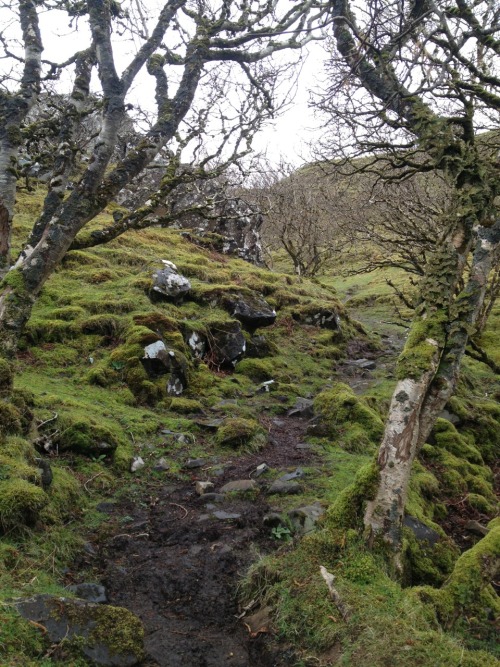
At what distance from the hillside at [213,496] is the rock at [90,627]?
2 centimetres

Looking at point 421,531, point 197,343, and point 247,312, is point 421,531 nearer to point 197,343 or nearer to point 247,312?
point 197,343

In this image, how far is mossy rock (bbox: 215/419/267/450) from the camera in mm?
8328

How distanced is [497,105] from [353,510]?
5.77m

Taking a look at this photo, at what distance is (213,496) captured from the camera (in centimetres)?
647

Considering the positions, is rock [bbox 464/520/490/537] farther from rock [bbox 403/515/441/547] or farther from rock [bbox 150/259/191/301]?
rock [bbox 150/259/191/301]

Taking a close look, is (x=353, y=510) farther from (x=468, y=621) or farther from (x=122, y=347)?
(x=122, y=347)

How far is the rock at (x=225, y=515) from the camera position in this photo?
5.94 metres

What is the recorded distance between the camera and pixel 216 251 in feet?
75.6

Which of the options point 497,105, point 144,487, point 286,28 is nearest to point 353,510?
point 144,487

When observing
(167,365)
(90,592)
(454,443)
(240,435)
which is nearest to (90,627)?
(90,592)

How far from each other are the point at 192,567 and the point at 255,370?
788 centimetres

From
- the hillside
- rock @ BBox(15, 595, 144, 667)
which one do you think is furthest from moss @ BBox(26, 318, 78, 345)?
rock @ BBox(15, 595, 144, 667)

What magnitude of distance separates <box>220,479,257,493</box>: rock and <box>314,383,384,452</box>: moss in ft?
8.63

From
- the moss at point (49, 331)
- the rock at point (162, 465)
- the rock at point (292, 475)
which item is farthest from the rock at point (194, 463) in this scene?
the moss at point (49, 331)
